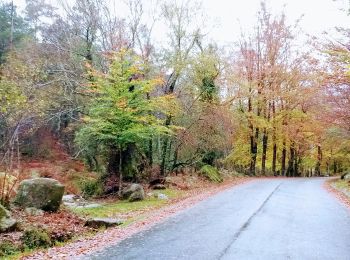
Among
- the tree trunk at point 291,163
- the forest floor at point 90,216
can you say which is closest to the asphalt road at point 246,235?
the forest floor at point 90,216

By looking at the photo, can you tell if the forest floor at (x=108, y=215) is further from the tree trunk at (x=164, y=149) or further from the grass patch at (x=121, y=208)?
the tree trunk at (x=164, y=149)

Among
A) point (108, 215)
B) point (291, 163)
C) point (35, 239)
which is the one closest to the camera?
point (35, 239)

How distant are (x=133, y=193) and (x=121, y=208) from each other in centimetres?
226

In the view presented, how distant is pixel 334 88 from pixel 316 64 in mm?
1954

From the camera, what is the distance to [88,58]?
75.2ft

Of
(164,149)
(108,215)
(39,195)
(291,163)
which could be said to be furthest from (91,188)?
(291,163)

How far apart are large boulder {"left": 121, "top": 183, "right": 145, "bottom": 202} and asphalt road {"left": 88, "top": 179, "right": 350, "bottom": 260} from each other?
400 cm

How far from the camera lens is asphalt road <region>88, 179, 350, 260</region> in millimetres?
7621

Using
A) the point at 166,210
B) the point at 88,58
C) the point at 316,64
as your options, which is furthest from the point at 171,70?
the point at 166,210

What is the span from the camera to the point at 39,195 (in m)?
13.9

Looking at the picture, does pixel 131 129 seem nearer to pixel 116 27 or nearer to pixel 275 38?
pixel 116 27

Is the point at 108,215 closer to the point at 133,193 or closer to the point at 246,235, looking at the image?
the point at 133,193

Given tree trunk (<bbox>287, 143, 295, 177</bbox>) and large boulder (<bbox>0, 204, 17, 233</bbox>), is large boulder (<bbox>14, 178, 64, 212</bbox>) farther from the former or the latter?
tree trunk (<bbox>287, 143, 295, 177</bbox>)

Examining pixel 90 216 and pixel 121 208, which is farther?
pixel 121 208
